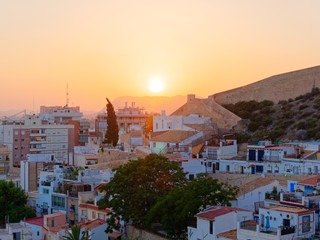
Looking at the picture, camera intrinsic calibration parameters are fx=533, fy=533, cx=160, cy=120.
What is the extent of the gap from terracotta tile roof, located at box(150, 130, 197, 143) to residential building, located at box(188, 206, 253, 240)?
14.9 meters

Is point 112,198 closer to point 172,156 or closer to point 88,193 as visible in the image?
point 88,193

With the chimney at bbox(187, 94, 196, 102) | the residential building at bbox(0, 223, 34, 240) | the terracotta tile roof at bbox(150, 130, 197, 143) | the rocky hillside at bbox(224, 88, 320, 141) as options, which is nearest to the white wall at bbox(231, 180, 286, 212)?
the residential building at bbox(0, 223, 34, 240)

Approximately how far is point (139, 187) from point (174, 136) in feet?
38.7

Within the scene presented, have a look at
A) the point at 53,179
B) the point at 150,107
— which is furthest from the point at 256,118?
the point at 150,107

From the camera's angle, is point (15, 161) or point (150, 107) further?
point (150, 107)

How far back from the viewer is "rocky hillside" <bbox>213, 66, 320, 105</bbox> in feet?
169

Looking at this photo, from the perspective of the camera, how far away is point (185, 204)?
20.0 m

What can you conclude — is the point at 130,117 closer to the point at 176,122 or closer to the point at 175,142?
the point at 176,122

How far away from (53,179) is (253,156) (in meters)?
11.4

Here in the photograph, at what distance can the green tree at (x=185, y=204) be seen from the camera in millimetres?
19875

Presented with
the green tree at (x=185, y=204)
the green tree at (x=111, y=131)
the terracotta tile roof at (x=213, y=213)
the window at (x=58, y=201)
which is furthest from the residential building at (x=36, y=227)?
the green tree at (x=111, y=131)

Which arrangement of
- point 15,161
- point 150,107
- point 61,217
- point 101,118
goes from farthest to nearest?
point 150,107, point 101,118, point 15,161, point 61,217

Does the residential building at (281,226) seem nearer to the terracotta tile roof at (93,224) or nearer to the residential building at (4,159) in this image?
the terracotta tile roof at (93,224)

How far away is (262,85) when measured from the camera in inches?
2148
